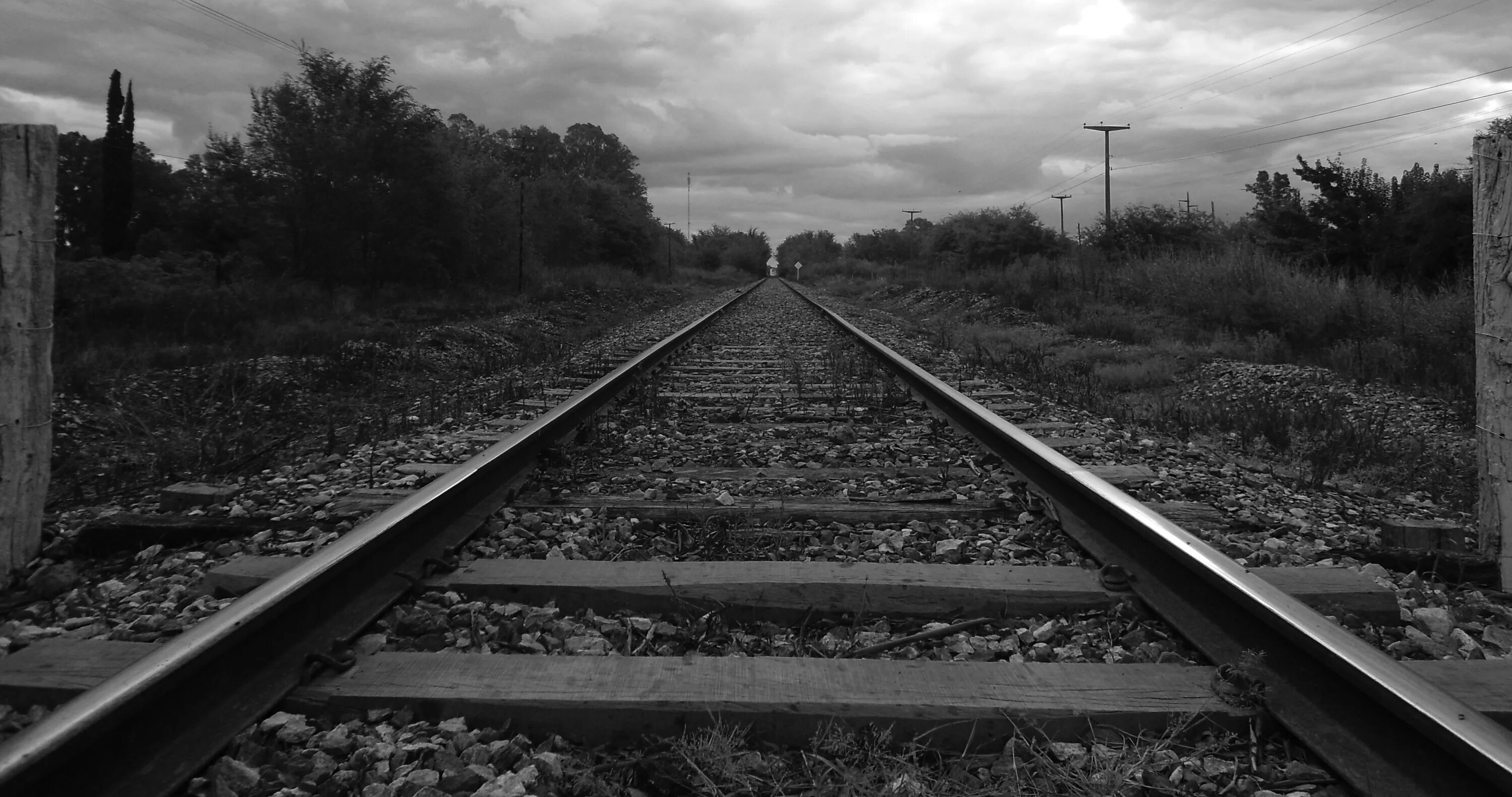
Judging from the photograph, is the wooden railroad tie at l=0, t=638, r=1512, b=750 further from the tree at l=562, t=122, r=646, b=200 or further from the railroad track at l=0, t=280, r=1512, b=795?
the tree at l=562, t=122, r=646, b=200

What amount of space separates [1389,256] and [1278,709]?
2054 centimetres

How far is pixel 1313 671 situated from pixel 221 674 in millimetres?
2380

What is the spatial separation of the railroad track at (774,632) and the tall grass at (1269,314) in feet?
15.7

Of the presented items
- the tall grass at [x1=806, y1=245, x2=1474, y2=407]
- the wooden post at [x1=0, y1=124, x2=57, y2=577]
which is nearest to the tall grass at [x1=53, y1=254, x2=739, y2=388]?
the wooden post at [x1=0, y1=124, x2=57, y2=577]

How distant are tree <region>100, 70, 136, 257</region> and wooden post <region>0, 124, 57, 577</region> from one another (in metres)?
39.0

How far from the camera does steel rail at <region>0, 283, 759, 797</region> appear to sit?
1668 mm

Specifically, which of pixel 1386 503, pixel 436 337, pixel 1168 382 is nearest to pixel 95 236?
pixel 436 337

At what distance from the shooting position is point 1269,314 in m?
11.1

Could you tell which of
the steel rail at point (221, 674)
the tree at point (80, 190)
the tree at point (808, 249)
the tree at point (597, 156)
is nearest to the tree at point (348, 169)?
the steel rail at point (221, 674)

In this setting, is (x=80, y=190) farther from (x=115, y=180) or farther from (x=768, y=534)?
(x=768, y=534)

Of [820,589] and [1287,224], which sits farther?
[1287,224]

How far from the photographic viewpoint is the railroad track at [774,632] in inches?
73.2

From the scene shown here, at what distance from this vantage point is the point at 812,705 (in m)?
1.99

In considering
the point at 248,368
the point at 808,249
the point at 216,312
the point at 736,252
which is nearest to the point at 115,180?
the point at 216,312
